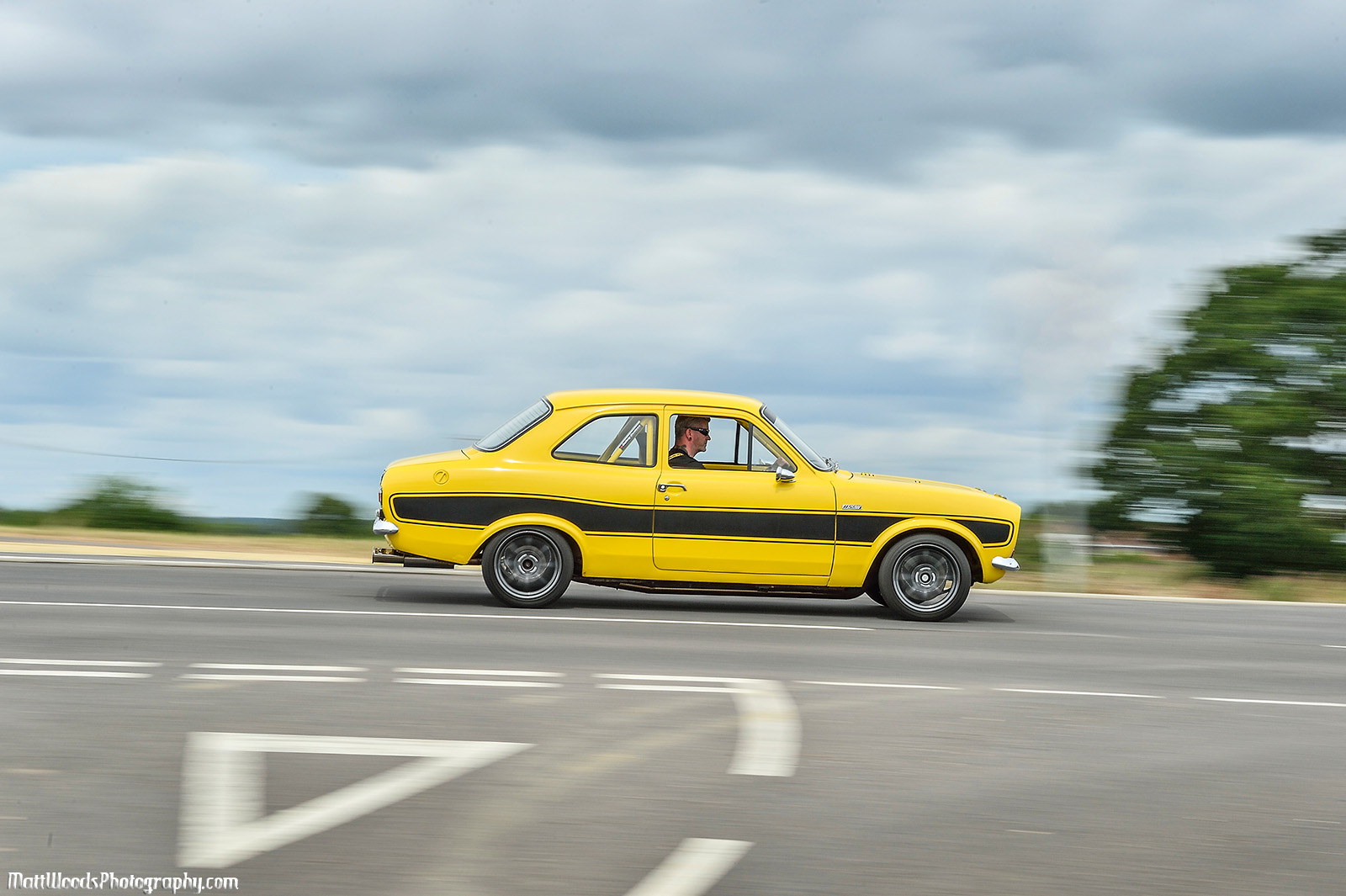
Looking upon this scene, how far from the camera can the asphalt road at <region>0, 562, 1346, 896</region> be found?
187 inches

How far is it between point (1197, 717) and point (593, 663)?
3.57 metres

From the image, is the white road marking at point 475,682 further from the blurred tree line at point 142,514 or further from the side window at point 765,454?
the blurred tree line at point 142,514

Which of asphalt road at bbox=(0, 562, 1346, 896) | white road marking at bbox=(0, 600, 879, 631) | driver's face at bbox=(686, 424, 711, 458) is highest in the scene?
driver's face at bbox=(686, 424, 711, 458)

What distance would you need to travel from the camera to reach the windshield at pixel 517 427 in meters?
12.4

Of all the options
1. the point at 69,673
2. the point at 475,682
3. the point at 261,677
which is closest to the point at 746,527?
the point at 475,682

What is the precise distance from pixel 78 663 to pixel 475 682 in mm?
2447

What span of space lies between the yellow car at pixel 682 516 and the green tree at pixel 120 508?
1018 centimetres

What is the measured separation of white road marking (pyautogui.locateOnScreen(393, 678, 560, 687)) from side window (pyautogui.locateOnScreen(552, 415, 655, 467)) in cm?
426

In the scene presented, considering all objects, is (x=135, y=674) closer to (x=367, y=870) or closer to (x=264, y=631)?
(x=264, y=631)

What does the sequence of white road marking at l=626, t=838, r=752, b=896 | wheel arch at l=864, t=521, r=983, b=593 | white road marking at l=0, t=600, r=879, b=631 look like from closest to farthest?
1. white road marking at l=626, t=838, r=752, b=896
2. white road marking at l=0, t=600, r=879, b=631
3. wheel arch at l=864, t=521, r=983, b=593

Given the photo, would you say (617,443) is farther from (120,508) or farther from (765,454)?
(120,508)

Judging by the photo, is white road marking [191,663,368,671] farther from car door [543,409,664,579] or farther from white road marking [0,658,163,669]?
car door [543,409,664,579]

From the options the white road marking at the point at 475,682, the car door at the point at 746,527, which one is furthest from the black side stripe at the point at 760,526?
the white road marking at the point at 475,682

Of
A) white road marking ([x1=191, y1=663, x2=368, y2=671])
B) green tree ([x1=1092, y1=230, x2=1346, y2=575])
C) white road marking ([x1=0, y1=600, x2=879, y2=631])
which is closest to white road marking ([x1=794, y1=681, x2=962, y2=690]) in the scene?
white road marking ([x1=191, y1=663, x2=368, y2=671])
